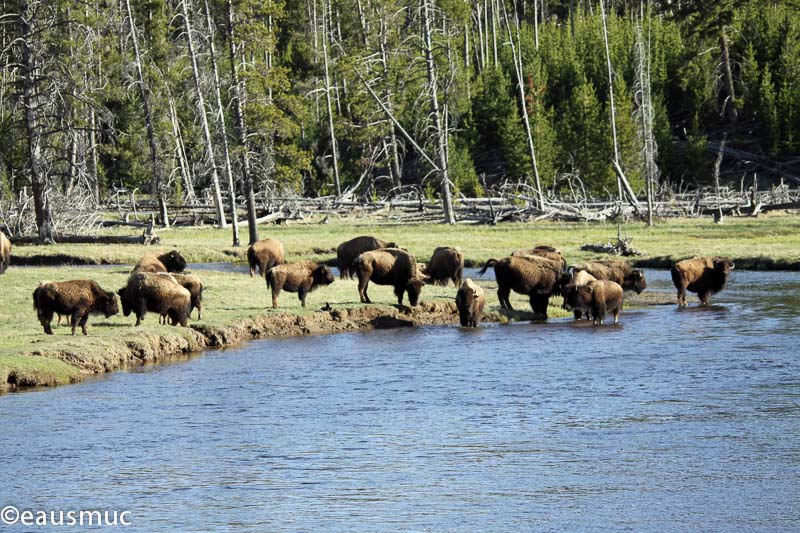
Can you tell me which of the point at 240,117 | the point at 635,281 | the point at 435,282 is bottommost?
the point at 635,281

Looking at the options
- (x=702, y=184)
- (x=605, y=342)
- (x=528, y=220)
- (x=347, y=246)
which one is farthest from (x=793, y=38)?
(x=605, y=342)

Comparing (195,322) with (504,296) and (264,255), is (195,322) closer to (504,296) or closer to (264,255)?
(504,296)

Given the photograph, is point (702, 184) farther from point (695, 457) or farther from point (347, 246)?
point (695, 457)

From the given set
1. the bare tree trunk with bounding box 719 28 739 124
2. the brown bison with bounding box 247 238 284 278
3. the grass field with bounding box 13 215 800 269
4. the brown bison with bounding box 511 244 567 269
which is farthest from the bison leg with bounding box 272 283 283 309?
the bare tree trunk with bounding box 719 28 739 124

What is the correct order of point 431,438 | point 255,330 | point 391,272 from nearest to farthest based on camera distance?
point 431,438 → point 255,330 → point 391,272

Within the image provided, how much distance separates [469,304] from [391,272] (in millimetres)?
2569

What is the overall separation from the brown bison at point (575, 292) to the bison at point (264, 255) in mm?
8725

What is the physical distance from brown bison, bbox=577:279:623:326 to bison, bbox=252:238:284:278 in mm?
9184

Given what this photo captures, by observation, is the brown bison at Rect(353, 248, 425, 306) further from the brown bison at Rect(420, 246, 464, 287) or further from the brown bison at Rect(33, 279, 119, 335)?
the brown bison at Rect(33, 279, 119, 335)

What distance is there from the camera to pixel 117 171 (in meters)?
74.2

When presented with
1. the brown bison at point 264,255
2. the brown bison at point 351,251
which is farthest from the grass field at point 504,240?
the brown bison at point 264,255

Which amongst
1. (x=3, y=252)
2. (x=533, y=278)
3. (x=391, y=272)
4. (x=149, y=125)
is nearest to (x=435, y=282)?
(x=391, y=272)

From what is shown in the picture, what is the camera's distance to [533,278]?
25.7 m

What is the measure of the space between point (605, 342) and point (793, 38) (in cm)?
4998
